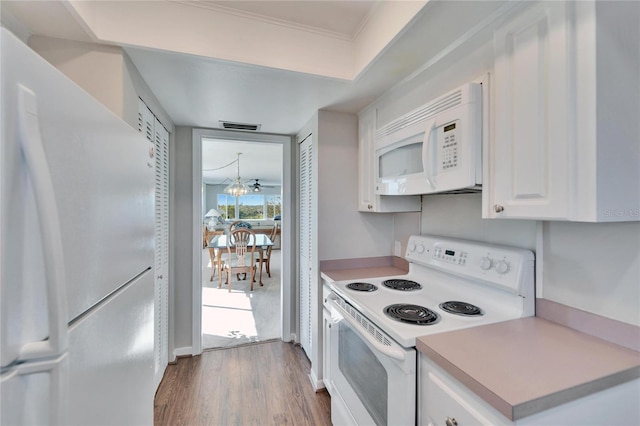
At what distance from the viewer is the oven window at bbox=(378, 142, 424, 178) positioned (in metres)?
1.45

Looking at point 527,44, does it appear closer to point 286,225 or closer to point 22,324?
point 22,324

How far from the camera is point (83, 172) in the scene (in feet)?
2.09

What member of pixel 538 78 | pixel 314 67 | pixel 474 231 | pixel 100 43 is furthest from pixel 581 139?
pixel 100 43

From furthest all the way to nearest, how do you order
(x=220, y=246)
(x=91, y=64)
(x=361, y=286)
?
(x=220, y=246) → (x=361, y=286) → (x=91, y=64)

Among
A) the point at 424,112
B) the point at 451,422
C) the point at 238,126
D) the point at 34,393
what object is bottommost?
the point at 451,422

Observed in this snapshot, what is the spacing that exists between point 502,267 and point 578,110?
0.69 meters

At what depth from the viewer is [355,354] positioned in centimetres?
142

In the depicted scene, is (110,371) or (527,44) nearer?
(110,371)

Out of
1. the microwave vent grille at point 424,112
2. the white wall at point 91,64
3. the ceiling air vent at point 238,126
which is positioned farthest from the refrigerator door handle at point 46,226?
the ceiling air vent at point 238,126

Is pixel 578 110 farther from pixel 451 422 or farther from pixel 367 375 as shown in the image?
pixel 367 375

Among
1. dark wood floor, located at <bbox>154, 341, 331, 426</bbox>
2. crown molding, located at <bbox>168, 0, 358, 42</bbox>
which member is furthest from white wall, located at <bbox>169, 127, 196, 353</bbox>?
crown molding, located at <bbox>168, 0, 358, 42</bbox>

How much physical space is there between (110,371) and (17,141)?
0.66 m

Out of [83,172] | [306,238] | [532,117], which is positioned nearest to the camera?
[83,172]

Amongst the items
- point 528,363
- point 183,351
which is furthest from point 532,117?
point 183,351
